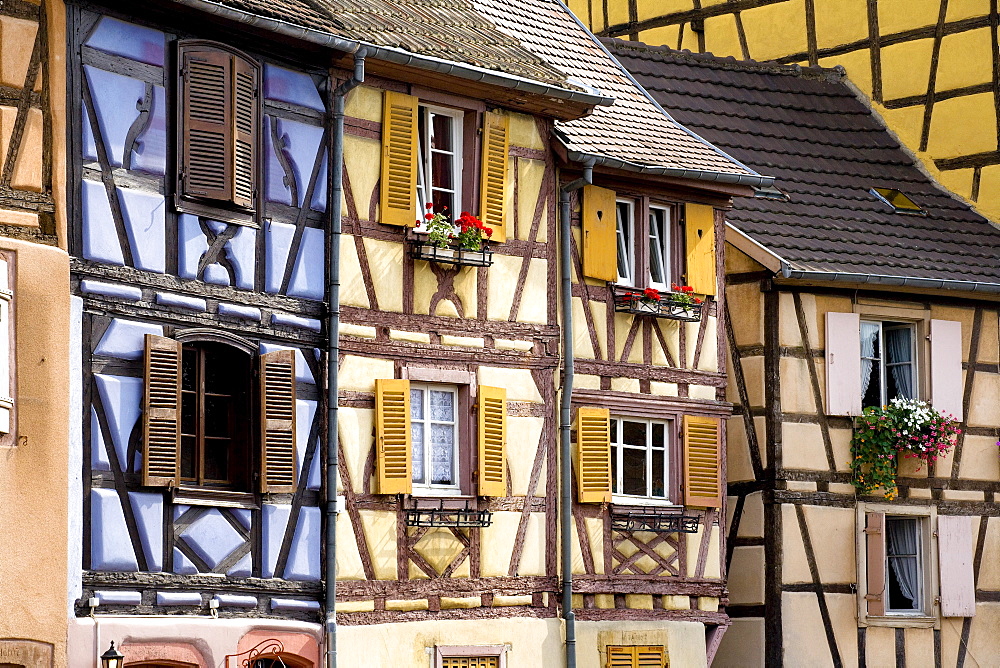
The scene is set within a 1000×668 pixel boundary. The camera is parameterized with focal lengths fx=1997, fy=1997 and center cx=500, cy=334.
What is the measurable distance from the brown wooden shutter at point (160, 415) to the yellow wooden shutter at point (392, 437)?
248 centimetres

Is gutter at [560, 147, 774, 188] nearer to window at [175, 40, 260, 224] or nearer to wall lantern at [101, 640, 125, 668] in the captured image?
window at [175, 40, 260, 224]

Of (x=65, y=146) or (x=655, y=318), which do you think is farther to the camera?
(x=655, y=318)

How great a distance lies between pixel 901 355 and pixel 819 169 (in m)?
3.04

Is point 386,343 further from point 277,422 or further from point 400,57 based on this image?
point 400,57

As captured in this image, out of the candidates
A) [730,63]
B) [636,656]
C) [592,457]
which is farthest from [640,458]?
[730,63]

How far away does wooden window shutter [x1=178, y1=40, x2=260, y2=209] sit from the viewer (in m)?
16.8

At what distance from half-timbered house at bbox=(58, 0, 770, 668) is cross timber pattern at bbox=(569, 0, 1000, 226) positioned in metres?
5.99

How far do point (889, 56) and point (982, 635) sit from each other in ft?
27.2

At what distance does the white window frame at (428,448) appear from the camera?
61.8 ft

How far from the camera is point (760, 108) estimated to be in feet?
87.7

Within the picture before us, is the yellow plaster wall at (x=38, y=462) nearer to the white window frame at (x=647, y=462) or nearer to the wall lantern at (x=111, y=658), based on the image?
the wall lantern at (x=111, y=658)

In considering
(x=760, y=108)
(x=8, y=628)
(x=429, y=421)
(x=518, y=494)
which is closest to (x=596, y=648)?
(x=518, y=494)

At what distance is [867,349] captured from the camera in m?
24.3

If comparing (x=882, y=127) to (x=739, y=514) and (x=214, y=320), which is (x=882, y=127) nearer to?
(x=739, y=514)
